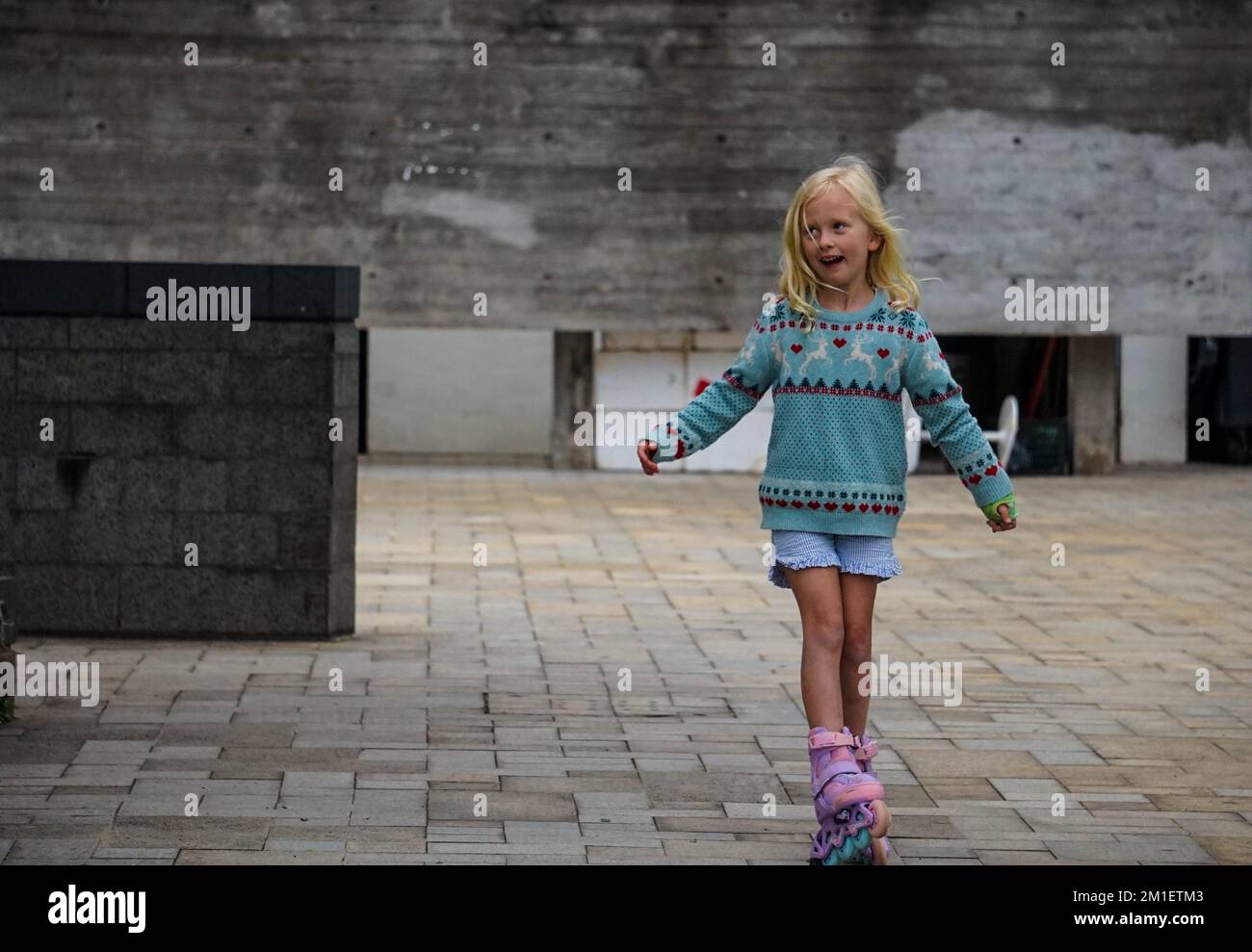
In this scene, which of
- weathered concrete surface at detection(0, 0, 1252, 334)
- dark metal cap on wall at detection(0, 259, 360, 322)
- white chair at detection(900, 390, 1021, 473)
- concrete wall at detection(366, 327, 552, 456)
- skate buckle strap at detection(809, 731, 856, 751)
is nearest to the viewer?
skate buckle strap at detection(809, 731, 856, 751)

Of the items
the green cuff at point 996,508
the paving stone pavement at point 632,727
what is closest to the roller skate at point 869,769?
the paving stone pavement at point 632,727

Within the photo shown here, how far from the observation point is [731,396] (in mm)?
5004

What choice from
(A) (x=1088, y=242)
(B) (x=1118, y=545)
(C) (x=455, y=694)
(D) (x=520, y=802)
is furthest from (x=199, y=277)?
(A) (x=1088, y=242)

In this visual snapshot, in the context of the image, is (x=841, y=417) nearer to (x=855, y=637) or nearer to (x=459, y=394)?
(x=855, y=637)

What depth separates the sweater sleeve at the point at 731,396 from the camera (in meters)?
4.95

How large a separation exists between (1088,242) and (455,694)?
14537 millimetres

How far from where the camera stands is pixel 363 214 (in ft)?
65.6

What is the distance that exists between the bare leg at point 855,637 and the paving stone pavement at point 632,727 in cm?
37

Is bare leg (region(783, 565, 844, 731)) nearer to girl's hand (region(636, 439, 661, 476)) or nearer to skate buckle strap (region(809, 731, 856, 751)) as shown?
skate buckle strap (region(809, 731, 856, 751))

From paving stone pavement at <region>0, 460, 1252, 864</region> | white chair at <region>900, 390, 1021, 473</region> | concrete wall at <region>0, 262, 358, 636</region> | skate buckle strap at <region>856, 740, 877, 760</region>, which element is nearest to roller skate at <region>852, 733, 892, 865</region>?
skate buckle strap at <region>856, 740, 877, 760</region>

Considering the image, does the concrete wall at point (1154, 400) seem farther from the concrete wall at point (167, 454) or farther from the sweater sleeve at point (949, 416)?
the sweater sleeve at point (949, 416)

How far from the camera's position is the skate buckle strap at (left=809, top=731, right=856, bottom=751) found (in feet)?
15.7

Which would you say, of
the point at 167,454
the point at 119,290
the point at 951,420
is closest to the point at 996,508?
the point at 951,420
